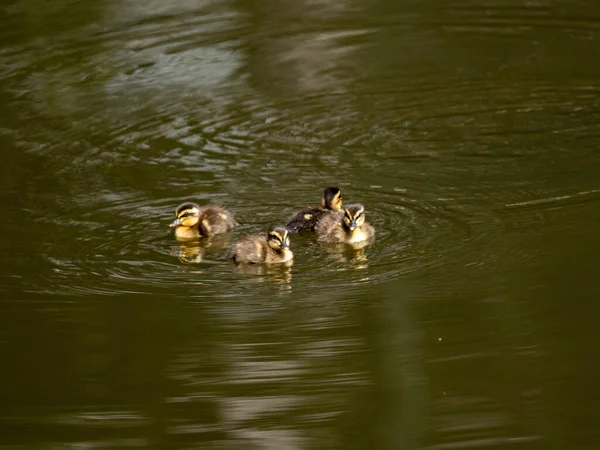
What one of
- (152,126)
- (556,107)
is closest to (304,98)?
(152,126)

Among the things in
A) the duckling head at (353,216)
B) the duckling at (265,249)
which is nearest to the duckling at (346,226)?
the duckling head at (353,216)

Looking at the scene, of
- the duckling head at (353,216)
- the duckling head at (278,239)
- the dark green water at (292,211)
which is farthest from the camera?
the duckling head at (353,216)

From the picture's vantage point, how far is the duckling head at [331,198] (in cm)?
657

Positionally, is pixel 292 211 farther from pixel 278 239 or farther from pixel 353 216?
pixel 278 239

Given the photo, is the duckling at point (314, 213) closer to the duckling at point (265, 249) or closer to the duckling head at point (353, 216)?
the duckling head at point (353, 216)

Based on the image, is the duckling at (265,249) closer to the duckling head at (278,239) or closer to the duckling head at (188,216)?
the duckling head at (278,239)

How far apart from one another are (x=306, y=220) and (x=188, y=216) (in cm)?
62

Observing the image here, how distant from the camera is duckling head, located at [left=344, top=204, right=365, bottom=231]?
620cm

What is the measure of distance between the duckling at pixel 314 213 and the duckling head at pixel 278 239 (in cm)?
44

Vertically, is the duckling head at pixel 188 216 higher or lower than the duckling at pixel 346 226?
higher

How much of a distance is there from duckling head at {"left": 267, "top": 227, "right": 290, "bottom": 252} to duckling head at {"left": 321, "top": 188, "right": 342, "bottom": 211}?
1.82 ft

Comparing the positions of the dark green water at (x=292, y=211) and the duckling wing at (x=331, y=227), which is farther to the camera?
the duckling wing at (x=331, y=227)

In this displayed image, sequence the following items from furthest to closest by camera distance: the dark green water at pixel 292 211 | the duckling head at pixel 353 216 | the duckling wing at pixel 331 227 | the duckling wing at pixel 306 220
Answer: the duckling wing at pixel 306 220
the duckling wing at pixel 331 227
the duckling head at pixel 353 216
the dark green water at pixel 292 211

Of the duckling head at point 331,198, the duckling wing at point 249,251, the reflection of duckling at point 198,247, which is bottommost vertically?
the reflection of duckling at point 198,247
